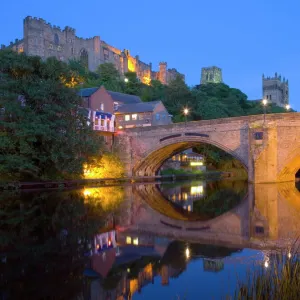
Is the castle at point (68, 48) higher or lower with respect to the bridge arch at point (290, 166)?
higher

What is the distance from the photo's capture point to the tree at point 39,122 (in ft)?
100.0

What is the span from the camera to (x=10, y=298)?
282 inches

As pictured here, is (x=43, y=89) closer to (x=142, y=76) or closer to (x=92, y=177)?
(x=92, y=177)

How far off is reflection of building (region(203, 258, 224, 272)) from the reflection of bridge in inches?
81.2

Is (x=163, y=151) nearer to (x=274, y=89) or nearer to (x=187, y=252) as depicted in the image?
(x=187, y=252)

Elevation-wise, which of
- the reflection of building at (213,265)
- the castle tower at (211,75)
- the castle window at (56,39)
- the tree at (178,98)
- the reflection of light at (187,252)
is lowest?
the reflection of building at (213,265)

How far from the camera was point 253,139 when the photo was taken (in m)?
37.2

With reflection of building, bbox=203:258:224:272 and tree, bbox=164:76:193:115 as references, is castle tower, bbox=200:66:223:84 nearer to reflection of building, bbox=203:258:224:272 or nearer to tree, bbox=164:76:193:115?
tree, bbox=164:76:193:115

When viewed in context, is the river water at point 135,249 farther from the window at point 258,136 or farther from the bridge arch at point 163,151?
the bridge arch at point 163,151

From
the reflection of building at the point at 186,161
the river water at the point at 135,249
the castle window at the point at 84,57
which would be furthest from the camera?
the castle window at the point at 84,57

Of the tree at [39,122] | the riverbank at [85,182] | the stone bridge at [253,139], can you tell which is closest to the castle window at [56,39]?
the riverbank at [85,182]

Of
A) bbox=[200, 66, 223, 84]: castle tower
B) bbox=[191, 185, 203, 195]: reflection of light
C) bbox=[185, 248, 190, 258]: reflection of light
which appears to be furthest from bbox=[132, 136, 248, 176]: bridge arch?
bbox=[200, 66, 223, 84]: castle tower

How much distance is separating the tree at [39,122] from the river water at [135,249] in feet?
37.3

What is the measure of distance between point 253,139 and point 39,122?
20.9 metres
